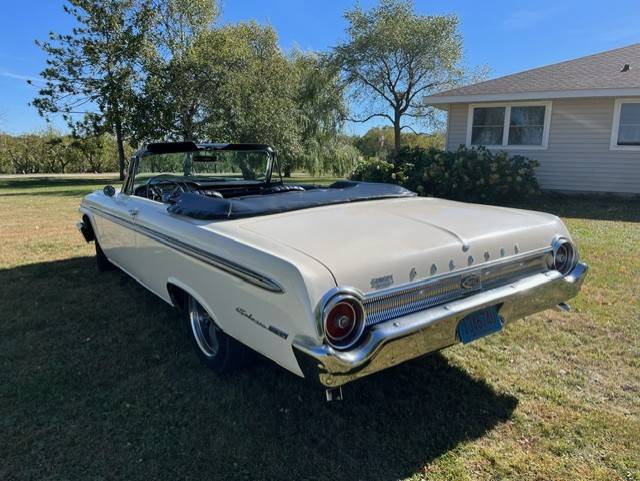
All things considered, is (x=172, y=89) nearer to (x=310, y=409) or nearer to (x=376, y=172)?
(x=376, y=172)

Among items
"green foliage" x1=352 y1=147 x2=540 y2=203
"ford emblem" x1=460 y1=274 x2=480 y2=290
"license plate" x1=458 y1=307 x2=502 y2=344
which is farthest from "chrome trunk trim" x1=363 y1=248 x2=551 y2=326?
"green foliage" x1=352 y1=147 x2=540 y2=203

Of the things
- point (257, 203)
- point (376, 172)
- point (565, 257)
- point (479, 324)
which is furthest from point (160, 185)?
point (376, 172)

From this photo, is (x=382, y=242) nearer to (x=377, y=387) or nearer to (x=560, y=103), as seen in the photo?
(x=377, y=387)

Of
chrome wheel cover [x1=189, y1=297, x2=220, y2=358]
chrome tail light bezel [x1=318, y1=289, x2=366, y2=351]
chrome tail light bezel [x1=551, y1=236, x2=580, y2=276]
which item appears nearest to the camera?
chrome tail light bezel [x1=318, y1=289, x2=366, y2=351]

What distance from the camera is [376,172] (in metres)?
11.3

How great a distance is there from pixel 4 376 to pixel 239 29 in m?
22.5

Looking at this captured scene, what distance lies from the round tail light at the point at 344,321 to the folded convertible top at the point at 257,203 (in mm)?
1049

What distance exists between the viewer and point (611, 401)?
2750 mm

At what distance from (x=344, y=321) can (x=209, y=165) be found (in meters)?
2.94

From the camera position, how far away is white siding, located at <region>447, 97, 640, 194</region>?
35.6ft

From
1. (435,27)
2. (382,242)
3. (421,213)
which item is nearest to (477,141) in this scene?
(421,213)

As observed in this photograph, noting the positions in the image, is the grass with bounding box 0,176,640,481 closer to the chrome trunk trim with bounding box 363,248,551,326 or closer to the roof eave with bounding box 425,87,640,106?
the chrome trunk trim with bounding box 363,248,551,326

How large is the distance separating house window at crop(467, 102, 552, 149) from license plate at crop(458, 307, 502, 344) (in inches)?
417

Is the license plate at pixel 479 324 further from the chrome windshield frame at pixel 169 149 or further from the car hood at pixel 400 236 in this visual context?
the chrome windshield frame at pixel 169 149
